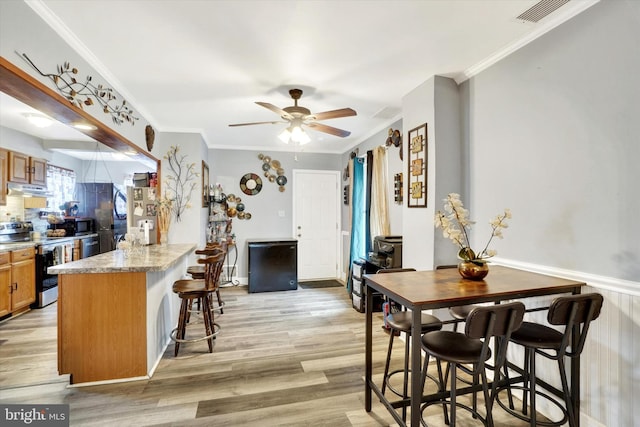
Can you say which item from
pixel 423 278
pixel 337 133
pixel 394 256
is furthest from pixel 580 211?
pixel 337 133

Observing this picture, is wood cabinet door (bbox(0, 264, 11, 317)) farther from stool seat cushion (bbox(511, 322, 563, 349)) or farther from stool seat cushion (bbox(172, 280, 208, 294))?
stool seat cushion (bbox(511, 322, 563, 349))

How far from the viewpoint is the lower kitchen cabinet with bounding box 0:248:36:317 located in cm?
341

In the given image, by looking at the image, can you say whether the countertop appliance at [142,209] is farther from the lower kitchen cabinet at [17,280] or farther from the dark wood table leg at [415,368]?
the dark wood table leg at [415,368]

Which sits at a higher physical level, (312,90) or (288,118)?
(312,90)

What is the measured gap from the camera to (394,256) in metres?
3.30

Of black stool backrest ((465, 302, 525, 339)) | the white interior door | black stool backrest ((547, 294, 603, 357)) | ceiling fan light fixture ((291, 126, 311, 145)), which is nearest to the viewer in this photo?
black stool backrest ((465, 302, 525, 339))

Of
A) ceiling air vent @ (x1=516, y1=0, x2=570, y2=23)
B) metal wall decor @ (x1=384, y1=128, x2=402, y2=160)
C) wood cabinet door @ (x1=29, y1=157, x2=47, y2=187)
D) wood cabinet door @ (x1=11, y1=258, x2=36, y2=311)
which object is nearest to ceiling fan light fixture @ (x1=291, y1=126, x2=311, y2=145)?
metal wall decor @ (x1=384, y1=128, x2=402, y2=160)

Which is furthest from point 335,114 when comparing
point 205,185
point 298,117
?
point 205,185

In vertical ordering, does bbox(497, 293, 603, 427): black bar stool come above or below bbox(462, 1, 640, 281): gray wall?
below

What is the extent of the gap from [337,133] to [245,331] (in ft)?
8.01

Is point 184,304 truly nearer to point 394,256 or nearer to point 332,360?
point 332,360

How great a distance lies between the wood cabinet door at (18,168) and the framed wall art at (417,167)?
5.19 m

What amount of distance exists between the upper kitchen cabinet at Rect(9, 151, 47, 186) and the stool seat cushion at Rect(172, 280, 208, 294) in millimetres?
3192

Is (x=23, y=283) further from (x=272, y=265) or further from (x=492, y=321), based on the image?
(x=492, y=321)
